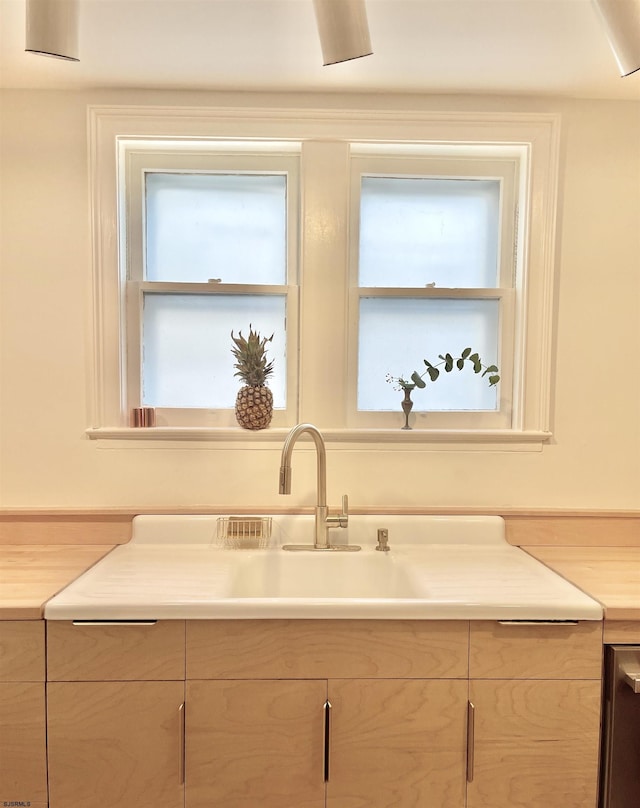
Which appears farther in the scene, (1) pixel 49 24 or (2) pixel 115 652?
(2) pixel 115 652

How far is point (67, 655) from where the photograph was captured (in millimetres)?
1264

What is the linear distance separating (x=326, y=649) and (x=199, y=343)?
3.67ft

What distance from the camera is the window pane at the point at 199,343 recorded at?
76.1 inches

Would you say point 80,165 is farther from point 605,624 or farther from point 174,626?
point 605,624

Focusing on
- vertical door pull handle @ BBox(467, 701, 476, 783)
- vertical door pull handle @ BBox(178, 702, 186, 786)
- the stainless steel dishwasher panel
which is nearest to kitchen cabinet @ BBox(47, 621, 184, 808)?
vertical door pull handle @ BBox(178, 702, 186, 786)

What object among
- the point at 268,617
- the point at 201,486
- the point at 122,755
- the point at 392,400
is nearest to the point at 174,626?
the point at 268,617

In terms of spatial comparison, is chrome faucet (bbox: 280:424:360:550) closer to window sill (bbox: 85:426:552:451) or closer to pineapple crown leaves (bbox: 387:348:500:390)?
window sill (bbox: 85:426:552:451)

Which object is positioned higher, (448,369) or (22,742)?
(448,369)

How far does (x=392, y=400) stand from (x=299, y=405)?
34 cm

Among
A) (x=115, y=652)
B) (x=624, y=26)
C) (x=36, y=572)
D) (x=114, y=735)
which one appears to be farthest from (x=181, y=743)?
(x=624, y=26)

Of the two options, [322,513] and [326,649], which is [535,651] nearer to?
[326,649]

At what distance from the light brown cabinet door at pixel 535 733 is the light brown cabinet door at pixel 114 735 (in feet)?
2.30

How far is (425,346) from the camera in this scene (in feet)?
6.43

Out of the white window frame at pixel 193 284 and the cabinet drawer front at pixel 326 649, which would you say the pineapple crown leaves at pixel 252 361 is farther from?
the cabinet drawer front at pixel 326 649
